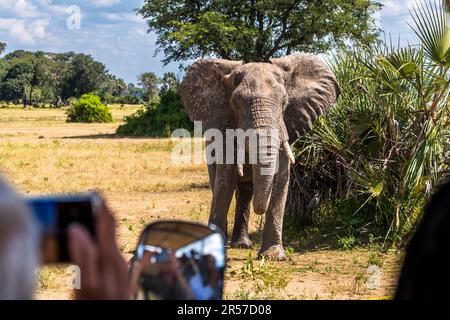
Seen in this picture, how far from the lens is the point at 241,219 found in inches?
410

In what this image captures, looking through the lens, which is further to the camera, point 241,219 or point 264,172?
point 241,219

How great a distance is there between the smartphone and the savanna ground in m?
5.64

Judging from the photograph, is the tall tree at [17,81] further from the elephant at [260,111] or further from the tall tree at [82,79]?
the elephant at [260,111]

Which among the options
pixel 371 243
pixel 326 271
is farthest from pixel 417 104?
pixel 326 271

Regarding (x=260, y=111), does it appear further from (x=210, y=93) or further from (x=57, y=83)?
(x=57, y=83)

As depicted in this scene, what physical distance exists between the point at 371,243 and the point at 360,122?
1.51 metres

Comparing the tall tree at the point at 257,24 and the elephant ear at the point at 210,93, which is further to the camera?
the tall tree at the point at 257,24

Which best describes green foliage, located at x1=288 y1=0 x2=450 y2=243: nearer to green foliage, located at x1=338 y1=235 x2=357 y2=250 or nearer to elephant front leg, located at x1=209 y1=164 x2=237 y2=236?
green foliage, located at x1=338 y1=235 x2=357 y2=250

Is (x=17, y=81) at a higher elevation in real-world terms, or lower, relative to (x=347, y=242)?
higher

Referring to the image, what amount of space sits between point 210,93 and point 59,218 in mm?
9023

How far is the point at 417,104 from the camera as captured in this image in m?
10.2

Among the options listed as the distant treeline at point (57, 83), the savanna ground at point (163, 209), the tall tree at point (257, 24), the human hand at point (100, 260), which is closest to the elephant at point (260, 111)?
the savanna ground at point (163, 209)

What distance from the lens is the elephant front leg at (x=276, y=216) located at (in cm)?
945

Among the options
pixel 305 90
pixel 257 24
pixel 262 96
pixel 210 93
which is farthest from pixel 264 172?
pixel 257 24
